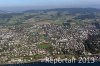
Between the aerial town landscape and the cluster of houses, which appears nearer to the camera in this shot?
the aerial town landscape

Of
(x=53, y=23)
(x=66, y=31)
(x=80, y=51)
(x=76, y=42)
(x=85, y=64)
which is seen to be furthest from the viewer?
(x=53, y=23)

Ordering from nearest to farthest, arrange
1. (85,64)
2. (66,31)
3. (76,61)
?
(85,64)
(76,61)
(66,31)

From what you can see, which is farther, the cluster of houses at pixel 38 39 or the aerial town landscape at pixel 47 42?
the cluster of houses at pixel 38 39

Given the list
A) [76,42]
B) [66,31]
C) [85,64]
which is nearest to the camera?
[85,64]

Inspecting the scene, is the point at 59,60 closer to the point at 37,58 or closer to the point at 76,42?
the point at 37,58

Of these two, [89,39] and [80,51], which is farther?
[89,39]

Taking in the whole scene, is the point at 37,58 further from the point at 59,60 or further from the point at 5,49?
the point at 5,49

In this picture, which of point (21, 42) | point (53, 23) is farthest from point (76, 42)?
point (53, 23)

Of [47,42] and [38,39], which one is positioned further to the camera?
[38,39]

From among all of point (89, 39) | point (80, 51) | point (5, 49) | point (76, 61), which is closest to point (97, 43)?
point (89, 39)
